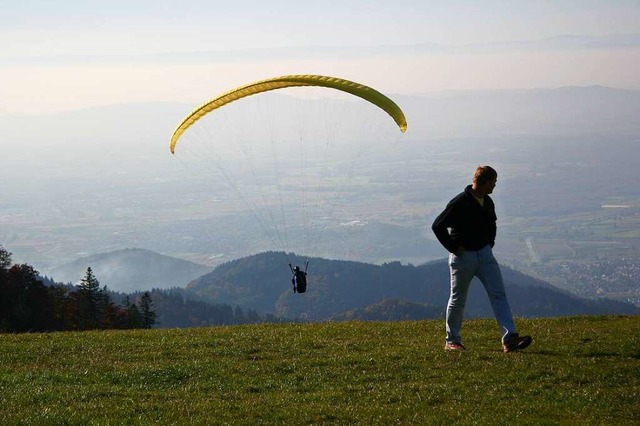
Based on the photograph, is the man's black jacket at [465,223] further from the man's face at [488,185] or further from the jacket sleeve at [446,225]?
the man's face at [488,185]

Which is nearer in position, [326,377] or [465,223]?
[326,377]

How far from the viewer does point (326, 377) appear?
14508mm

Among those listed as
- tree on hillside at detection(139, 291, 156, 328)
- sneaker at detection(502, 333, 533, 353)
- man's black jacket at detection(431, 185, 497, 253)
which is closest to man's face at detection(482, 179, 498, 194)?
man's black jacket at detection(431, 185, 497, 253)

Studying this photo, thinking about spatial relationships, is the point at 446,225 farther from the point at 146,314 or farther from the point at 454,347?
the point at 146,314

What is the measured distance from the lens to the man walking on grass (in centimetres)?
1509

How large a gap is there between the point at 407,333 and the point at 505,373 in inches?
208

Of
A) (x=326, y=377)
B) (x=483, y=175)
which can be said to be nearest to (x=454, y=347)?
(x=326, y=377)

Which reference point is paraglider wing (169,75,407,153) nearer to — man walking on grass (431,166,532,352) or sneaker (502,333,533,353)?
man walking on grass (431,166,532,352)

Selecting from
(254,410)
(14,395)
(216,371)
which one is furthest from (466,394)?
(14,395)

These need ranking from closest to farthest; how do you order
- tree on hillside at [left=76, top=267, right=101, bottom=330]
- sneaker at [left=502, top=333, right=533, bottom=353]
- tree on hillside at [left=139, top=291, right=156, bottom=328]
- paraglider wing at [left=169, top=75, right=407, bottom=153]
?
sneaker at [left=502, top=333, right=533, bottom=353], paraglider wing at [left=169, top=75, right=407, bottom=153], tree on hillside at [left=76, top=267, right=101, bottom=330], tree on hillside at [left=139, top=291, right=156, bottom=328]

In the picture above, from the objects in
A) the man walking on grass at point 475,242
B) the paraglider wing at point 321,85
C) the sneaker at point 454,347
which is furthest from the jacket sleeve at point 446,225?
the paraglider wing at point 321,85

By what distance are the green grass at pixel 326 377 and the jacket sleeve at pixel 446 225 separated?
218cm

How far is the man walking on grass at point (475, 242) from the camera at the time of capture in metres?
15.1

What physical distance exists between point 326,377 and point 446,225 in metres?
3.60
